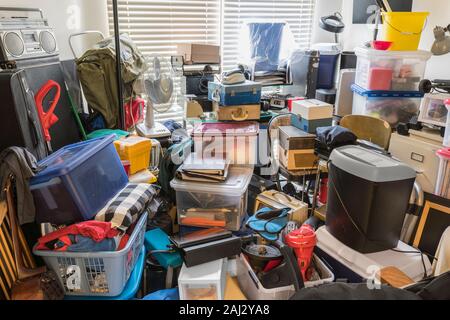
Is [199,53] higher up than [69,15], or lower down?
lower down

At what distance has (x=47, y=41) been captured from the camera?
6.98 feet

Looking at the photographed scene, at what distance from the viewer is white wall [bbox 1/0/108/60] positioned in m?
2.34

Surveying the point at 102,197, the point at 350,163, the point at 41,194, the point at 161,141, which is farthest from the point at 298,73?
the point at 41,194

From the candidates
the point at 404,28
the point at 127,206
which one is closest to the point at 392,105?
the point at 404,28

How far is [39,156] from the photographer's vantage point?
1689 mm

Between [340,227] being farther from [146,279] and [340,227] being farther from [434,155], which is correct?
[146,279]

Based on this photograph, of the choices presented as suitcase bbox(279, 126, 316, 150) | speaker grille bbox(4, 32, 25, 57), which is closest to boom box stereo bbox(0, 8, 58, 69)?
speaker grille bbox(4, 32, 25, 57)

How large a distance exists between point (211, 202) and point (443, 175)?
1.20 metres

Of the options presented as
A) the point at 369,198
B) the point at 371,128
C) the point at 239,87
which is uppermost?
the point at 239,87

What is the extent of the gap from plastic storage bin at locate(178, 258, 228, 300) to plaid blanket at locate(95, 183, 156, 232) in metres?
0.32

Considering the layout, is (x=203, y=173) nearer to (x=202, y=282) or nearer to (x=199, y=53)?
(x=202, y=282)

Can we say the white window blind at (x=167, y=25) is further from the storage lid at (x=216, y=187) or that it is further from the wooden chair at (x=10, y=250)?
the wooden chair at (x=10, y=250)

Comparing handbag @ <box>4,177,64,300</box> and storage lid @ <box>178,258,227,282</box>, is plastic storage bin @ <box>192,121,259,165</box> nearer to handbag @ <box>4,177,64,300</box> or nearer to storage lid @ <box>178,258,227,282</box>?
storage lid @ <box>178,258,227,282</box>

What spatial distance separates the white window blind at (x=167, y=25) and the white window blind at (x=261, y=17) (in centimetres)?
11
